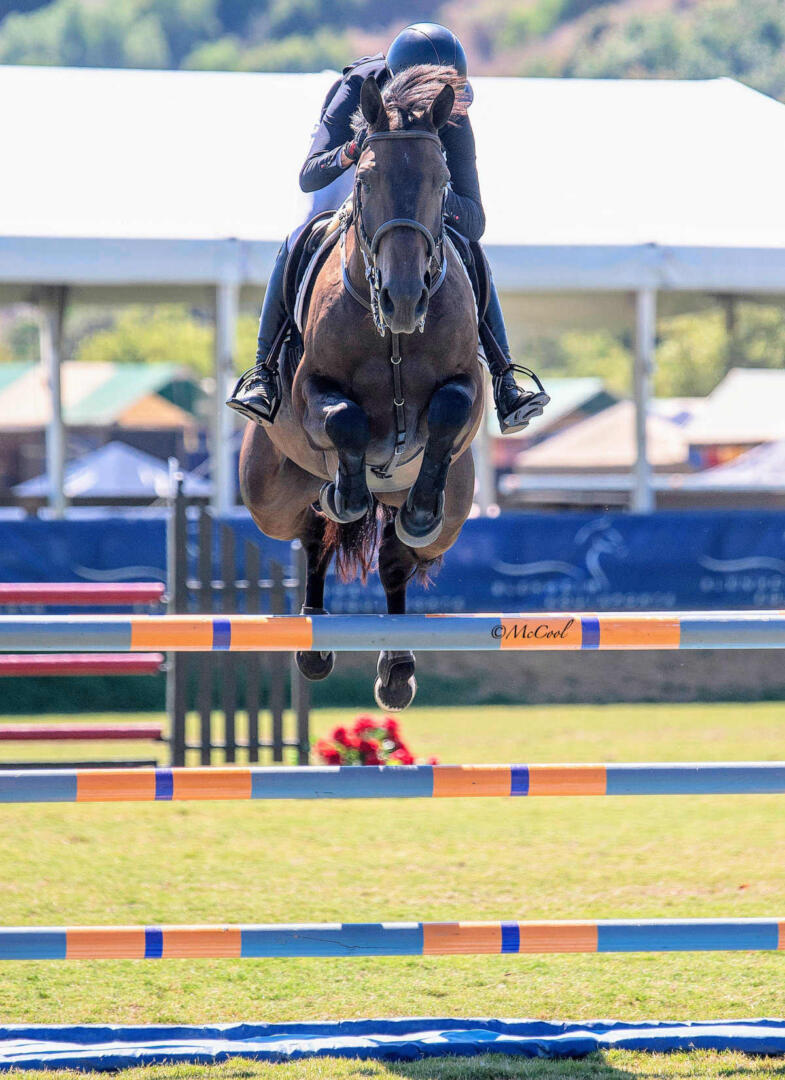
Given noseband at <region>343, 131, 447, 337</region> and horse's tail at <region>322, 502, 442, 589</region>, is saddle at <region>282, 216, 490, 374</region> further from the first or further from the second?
horse's tail at <region>322, 502, 442, 589</region>

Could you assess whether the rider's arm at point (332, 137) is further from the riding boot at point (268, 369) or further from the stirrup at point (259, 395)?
the stirrup at point (259, 395)

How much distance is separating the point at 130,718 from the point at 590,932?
844cm

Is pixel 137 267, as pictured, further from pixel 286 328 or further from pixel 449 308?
pixel 449 308

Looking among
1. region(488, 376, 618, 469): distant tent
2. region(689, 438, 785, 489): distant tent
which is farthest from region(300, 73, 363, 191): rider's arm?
region(488, 376, 618, 469): distant tent

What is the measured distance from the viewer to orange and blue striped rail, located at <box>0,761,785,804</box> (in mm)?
4062

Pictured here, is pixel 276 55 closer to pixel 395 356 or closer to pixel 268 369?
pixel 268 369

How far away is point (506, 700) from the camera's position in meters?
13.4

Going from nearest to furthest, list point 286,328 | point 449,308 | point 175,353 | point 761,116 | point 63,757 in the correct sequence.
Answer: point 449,308, point 286,328, point 63,757, point 761,116, point 175,353

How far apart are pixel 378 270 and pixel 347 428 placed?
1.81ft

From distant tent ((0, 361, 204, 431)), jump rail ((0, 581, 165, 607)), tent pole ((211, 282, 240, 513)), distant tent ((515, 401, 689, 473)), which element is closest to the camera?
jump rail ((0, 581, 165, 607))

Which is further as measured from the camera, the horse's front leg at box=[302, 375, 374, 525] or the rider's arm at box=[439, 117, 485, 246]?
the rider's arm at box=[439, 117, 485, 246]

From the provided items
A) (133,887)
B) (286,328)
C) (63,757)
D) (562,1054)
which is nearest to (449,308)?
(286,328)

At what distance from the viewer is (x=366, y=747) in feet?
27.8

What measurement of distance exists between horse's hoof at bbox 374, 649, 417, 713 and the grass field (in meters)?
1.08
